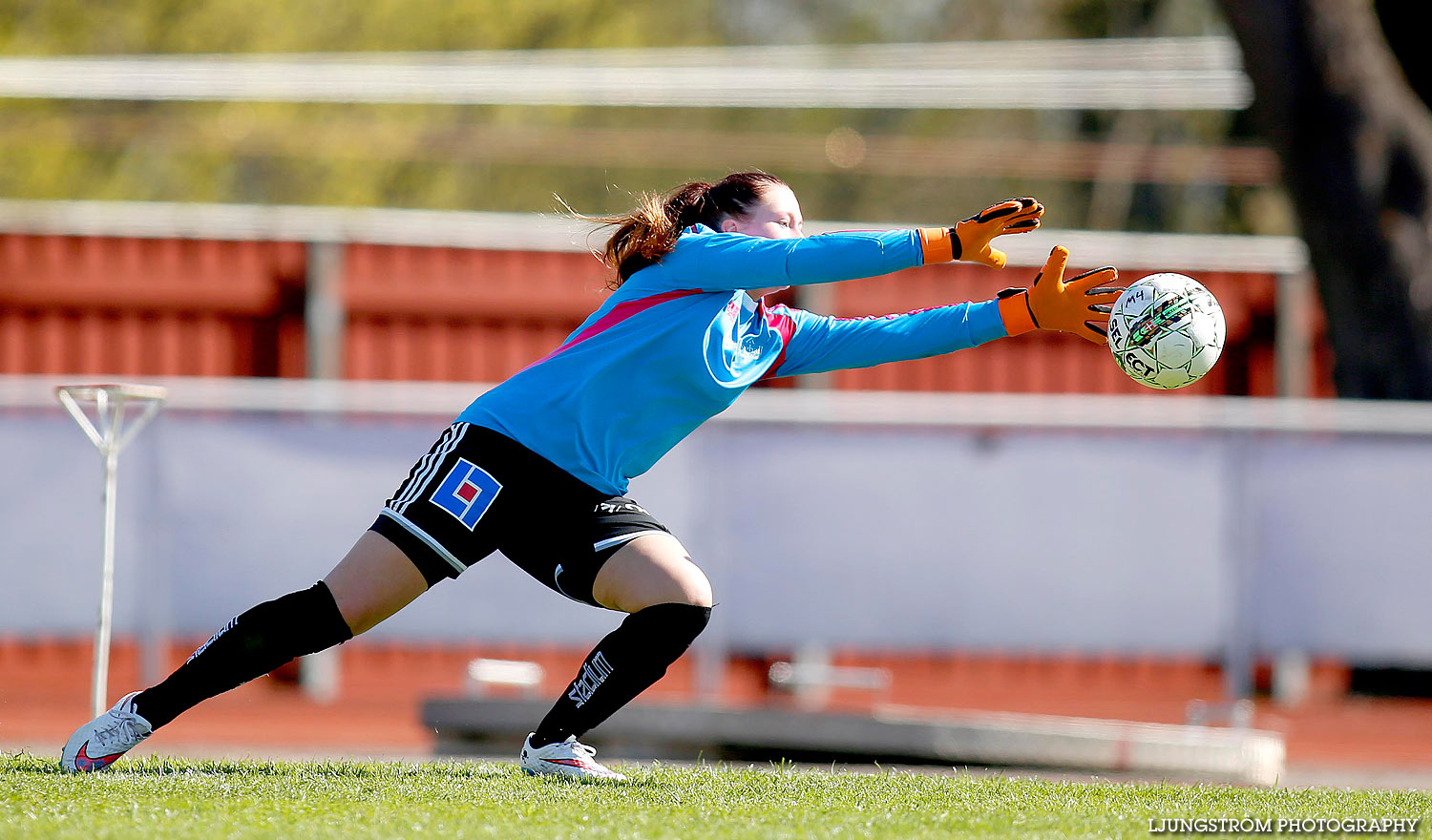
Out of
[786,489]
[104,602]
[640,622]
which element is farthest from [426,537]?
[786,489]

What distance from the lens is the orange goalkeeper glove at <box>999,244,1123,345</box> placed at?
4578 millimetres

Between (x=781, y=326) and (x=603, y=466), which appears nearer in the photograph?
(x=603, y=466)

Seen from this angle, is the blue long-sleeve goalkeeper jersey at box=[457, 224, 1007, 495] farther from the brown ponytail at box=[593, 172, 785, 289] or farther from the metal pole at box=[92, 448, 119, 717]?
the metal pole at box=[92, 448, 119, 717]

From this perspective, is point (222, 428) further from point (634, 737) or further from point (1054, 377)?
point (1054, 377)

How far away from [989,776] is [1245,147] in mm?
26590

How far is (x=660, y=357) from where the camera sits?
4.33m

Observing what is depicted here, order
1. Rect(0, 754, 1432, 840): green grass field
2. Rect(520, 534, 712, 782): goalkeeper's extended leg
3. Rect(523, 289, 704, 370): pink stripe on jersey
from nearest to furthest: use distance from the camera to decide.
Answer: Rect(0, 754, 1432, 840): green grass field
Rect(520, 534, 712, 782): goalkeeper's extended leg
Rect(523, 289, 704, 370): pink stripe on jersey

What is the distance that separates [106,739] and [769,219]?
2422mm

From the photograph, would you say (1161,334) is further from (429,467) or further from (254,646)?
(254,646)

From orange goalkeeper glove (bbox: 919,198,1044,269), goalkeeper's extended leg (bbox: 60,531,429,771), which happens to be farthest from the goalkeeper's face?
goalkeeper's extended leg (bbox: 60,531,429,771)

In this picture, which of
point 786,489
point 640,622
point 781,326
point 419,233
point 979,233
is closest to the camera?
point 979,233

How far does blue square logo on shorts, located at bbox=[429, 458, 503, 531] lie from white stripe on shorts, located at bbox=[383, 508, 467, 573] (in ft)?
0.28

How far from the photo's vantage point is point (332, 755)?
7.46 meters

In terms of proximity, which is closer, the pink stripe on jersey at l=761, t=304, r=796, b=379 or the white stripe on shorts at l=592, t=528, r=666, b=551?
the white stripe on shorts at l=592, t=528, r=666, b=551
